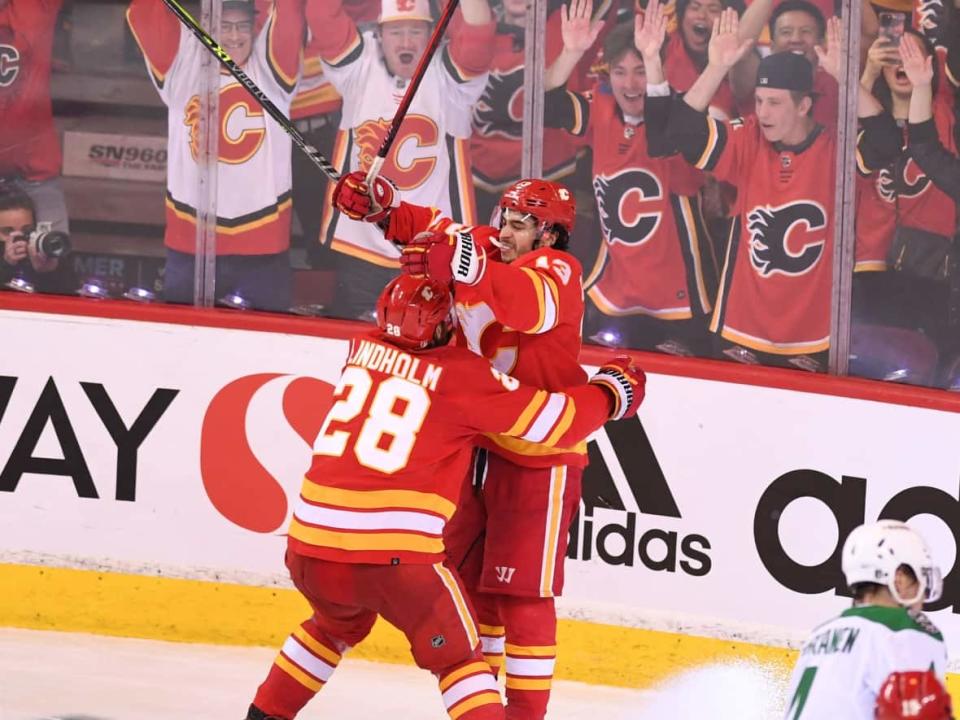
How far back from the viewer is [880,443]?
4.83 m

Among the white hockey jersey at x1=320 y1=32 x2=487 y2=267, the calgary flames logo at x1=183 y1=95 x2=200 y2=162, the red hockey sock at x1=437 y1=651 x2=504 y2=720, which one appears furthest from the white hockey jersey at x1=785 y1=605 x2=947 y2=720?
the calgary flames logo at x1=183 y1=95 x2=200 y2=162

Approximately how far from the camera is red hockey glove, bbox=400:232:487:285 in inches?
144

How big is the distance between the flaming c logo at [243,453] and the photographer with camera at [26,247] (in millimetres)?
827

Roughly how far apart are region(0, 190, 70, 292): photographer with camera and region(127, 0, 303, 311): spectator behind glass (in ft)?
1.26

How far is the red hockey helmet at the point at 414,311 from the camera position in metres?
3.76

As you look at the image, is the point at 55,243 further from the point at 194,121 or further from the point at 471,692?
the point at 471,692

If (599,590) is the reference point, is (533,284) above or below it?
above

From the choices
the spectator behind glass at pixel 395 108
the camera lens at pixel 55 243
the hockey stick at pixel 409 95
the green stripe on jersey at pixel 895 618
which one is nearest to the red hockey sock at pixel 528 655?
the hockey stick at pixel 409 95

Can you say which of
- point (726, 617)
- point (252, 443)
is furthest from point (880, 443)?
point (252, 443)

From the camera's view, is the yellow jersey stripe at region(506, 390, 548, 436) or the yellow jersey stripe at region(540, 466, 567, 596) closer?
the yellow jersey stripe at region(506, 390, 548, 436)

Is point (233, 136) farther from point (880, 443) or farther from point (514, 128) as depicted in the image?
point (880, 443)

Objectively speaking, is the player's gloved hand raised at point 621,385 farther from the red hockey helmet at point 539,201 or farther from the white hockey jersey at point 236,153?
the white hockey jersey at point 236,153

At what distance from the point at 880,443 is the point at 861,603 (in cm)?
197

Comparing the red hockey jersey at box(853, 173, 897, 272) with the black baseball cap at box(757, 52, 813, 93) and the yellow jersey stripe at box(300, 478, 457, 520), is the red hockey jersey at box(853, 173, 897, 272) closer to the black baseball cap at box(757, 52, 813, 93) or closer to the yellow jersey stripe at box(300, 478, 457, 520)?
the black baseball cap at box(757, 52, 813, 93)
